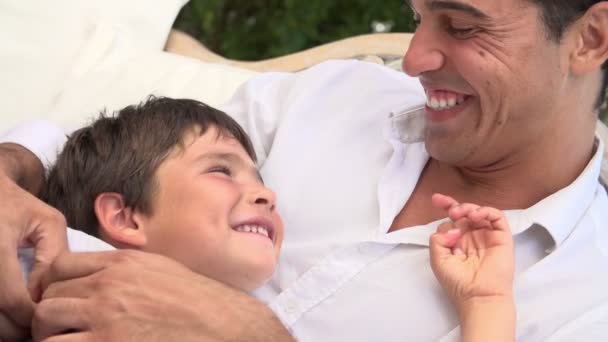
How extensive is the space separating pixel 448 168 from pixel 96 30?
982mm

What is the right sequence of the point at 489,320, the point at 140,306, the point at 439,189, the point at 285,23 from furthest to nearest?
the point at 285,23
the point at 439,189
the point at 489,320
the point at 140,306

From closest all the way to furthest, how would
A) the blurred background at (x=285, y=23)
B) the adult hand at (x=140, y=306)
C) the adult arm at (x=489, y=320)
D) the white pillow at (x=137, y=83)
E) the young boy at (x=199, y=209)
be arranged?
the adult hand at (x=140, y=306) → the adult arm at (x=489, y=320) → the young boy at (x=199, y=209) → the white pillow at (x=137, y=83) → the blurred background at (x=285, y=23)

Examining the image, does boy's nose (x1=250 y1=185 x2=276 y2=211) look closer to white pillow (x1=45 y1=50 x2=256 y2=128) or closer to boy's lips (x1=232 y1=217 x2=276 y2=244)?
boy's lips (x1=232 y1=217 x2=276 y2=244)

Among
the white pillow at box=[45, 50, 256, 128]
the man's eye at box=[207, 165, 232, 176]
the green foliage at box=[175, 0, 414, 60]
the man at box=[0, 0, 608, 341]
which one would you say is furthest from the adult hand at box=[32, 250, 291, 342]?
the green foliage at box=[175, 0, 414, 60]

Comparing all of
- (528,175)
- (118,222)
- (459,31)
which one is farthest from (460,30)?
(118,222)

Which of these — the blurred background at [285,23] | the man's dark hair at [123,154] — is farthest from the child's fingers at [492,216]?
the blurred background at [285,23]

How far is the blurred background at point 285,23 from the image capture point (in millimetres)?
3416

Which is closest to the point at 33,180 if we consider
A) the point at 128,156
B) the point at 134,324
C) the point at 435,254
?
the point at 128,156

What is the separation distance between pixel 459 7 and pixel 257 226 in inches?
19.2

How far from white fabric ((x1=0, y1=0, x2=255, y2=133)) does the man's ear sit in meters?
0.87

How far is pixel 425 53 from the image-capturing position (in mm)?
1554

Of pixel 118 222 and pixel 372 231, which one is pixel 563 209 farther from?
pixel 118 222

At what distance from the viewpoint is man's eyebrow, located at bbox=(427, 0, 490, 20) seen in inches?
58.3

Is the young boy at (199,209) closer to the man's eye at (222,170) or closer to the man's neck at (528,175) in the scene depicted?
the man's eye at (222,170)
